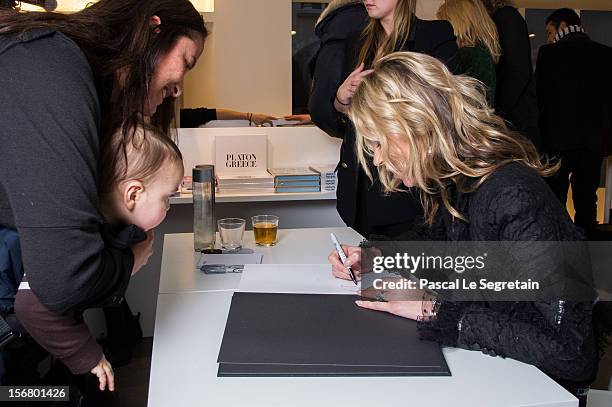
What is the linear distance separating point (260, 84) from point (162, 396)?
4465 millimetres

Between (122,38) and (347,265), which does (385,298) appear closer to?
(347,265)

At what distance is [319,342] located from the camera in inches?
46.5

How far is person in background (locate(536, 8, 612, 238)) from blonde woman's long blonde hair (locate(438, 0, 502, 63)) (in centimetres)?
184

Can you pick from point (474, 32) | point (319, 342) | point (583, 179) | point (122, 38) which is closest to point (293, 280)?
point (319, 342)

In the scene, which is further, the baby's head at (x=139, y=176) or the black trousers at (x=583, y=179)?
the black trousers at (x=583, y=179)

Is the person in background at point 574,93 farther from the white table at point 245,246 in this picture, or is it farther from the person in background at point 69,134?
the person in background at point 69,134

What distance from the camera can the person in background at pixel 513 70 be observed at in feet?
9.38

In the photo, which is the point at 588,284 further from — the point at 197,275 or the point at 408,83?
the point at 197,275

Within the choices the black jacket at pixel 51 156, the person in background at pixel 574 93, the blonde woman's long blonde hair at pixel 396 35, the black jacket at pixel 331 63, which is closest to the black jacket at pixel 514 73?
the black jacket at pixel 331 63

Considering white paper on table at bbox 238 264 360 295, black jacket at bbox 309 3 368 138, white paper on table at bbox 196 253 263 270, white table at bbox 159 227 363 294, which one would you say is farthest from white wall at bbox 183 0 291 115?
white paper on table at bbox 238 264 360 295

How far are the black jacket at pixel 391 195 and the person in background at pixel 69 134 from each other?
1.13m

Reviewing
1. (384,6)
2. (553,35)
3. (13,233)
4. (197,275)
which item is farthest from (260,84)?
(13,233)

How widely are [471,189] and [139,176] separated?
0.70 meters

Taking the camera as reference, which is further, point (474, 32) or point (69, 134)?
point (474, 32)
